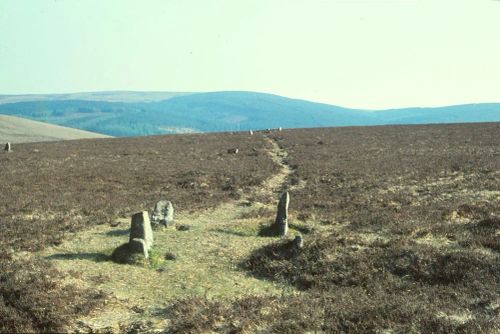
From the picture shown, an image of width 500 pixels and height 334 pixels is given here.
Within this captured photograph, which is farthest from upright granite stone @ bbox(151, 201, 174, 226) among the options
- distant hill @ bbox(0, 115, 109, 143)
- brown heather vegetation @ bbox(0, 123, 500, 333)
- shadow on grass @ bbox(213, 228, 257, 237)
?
distant hill @ bbox(0, 115, 109, 143)

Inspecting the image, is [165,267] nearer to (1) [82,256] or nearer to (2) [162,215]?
(1) [82,256]

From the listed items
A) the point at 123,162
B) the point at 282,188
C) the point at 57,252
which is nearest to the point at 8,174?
the point at 123,162

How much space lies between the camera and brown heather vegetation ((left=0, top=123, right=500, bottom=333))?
1039 cm

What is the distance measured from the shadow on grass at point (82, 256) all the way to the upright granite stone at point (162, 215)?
12.5ft

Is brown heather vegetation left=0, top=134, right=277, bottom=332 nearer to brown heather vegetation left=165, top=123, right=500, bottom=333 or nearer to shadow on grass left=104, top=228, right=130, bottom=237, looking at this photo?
shadow on grass left=104, top=228, right=130, bottom=237

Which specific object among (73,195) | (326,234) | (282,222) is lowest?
(73,195)

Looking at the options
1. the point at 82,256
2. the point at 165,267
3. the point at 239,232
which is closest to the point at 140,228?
the point at 82,256

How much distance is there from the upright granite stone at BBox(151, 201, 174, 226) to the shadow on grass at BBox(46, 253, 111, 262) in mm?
3804

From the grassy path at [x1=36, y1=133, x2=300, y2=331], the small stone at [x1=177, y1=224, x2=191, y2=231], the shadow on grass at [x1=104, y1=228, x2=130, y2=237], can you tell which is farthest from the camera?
the small stone at [x1=177, y1=224, x2=191, y2=231]

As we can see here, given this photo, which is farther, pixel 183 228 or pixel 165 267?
pixel 183 228

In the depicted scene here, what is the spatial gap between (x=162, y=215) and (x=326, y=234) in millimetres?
6530

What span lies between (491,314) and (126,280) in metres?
8.94

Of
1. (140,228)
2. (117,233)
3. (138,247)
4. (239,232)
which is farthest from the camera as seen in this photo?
(117,233)

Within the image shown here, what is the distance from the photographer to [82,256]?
49.9 feet
